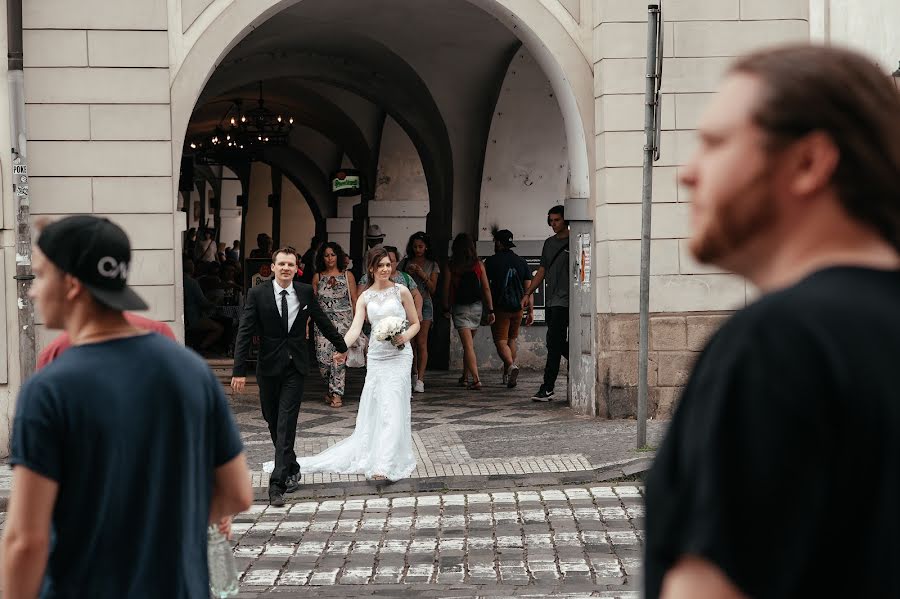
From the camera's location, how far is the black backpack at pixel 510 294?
17.4 metres

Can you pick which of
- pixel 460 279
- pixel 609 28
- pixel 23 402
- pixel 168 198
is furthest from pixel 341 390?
pixel 23 402

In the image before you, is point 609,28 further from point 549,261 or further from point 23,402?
point 23,402

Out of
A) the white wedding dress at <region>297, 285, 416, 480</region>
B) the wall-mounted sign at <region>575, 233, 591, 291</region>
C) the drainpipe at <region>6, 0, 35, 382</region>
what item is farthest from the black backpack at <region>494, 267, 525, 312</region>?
the drainpipe at <region>6, 0, 35, 382</region>

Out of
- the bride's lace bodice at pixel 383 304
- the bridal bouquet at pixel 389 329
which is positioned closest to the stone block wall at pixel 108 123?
the bride's lace bodice at pixel 383 304

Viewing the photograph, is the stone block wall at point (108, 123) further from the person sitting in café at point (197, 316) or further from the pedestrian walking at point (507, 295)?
the pedestrian walking at point (507, 295)

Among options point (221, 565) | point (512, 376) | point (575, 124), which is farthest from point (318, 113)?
point (221, 565)

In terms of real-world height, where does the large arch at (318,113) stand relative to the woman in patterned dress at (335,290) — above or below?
above

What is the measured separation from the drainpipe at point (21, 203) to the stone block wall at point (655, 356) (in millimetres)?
5154

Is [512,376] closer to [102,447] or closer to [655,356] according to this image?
[655,356]

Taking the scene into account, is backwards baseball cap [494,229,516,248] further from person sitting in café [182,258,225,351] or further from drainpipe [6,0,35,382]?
drainpipe [6,0,35,382]

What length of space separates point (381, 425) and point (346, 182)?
18.3m

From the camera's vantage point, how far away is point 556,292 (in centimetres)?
1502

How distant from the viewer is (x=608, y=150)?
43.1ft

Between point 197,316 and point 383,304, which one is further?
point 197,316
